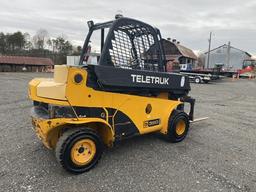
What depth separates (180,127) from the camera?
5.05m

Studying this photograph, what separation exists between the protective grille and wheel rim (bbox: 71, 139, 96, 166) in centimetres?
136

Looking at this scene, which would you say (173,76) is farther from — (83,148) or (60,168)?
(60,168)

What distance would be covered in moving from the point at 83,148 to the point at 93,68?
122cm

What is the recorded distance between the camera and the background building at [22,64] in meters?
37.8

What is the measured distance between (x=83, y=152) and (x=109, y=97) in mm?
938

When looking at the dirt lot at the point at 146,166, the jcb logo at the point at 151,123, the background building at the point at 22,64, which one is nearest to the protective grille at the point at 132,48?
the jcb logo at the point at 151,123

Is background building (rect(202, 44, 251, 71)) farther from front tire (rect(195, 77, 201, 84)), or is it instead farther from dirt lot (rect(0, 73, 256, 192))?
dirt lot (rect(0, 73, 256, 192))

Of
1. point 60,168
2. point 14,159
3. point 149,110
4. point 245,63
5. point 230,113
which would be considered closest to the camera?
point 60,168

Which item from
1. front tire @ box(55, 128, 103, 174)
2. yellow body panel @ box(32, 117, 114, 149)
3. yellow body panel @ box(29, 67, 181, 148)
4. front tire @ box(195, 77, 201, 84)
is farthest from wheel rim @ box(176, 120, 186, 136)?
front tire @ box(195, 77, 201, 84)

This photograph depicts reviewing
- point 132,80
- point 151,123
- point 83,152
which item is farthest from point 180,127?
point 83,152

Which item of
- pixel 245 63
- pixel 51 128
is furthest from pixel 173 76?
pixel 245 63

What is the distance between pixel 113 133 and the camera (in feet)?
12.6

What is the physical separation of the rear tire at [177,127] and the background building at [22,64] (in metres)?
38.5

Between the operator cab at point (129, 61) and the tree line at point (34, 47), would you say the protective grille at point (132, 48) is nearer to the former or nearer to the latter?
the operator cab at point (129, 61)
